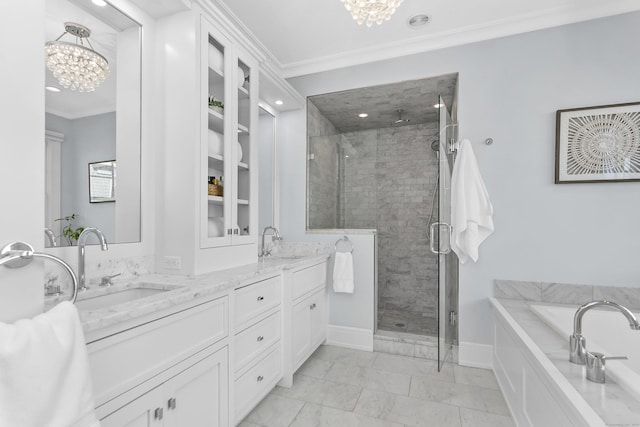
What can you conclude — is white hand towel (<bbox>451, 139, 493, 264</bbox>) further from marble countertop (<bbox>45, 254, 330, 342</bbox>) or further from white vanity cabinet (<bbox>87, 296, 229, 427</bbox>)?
white vanity cabinet (<bbox>87, 296, 229, 427</bbox>)

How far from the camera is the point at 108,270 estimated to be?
1557mm

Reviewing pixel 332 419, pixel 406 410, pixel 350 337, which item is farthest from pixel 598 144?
pixel 332 419

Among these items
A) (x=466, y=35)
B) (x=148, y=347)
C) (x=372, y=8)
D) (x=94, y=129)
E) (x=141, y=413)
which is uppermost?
(x=466, y=35)

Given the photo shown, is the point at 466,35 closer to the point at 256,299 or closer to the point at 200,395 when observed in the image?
the point at 256,299

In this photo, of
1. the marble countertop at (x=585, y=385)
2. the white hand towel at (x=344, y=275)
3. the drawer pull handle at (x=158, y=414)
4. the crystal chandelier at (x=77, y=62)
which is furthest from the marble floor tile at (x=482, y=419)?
the crystal chandelier at (x=77, y=62)

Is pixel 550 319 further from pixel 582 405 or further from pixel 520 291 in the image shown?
pixel 582 405

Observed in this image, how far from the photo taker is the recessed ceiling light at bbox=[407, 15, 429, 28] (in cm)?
241

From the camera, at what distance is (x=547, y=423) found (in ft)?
4.35

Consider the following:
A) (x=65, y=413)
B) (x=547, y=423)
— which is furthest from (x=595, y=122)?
(x=65, y=413)

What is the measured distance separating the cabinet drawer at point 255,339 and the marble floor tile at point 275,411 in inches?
15.3

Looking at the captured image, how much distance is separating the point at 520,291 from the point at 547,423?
1.30 meters

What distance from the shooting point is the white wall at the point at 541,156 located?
2.24 meters

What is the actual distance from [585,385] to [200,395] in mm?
1566

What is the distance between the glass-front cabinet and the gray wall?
0.46 m
